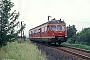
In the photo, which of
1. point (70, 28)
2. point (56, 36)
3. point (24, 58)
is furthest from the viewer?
point (70, 28)

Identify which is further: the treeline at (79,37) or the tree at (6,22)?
the treeline at (79,37)

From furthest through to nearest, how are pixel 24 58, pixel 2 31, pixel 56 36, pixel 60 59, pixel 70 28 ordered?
pixel 70 28 → pixel 56 36 → pixel 2 31 → pixel 60 59 → pixel 24 58

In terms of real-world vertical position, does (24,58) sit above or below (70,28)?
below

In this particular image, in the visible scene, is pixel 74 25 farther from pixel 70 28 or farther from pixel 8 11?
pixel 8 11

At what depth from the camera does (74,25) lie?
38.1 m

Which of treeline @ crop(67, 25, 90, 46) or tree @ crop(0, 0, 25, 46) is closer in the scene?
tree @ crop(0, 0, 25, 46)

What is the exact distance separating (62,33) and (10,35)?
9.65 metres

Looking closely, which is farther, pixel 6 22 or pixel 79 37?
pixel 79 37

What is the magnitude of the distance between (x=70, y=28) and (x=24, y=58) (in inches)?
1074

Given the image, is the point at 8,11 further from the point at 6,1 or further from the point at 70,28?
the point at 70,28

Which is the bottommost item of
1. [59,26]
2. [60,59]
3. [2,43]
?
[60,59]

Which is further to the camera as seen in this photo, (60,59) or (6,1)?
(6,1)

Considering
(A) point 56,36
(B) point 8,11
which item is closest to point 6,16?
(B) point 8,11

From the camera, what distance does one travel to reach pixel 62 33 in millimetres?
22625
